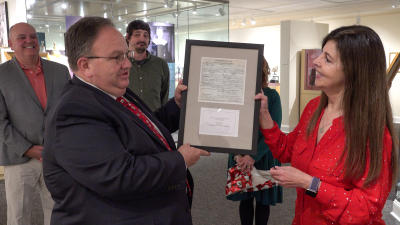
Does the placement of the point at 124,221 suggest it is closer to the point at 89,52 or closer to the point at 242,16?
the point at 89,52

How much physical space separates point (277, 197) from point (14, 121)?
2.12 meters

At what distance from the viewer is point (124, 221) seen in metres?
1.35

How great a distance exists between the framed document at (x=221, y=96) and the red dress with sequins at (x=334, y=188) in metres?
0.25

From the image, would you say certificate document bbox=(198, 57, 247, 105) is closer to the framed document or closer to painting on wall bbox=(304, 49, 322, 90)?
the framed document

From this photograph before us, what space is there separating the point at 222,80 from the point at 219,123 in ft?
0.68

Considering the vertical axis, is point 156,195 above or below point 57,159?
below

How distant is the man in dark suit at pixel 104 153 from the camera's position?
125cm

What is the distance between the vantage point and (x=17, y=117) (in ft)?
9.11

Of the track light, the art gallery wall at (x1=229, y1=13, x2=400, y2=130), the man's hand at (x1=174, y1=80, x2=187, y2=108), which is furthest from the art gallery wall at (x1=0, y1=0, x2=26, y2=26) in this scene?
the art gallery wall at (x1=229, y1=13, x2=400, y2=130)

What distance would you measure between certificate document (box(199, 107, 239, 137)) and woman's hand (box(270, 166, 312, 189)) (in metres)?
0.29

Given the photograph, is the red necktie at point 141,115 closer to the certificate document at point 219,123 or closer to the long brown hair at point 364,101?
the certificate document at point 219,123

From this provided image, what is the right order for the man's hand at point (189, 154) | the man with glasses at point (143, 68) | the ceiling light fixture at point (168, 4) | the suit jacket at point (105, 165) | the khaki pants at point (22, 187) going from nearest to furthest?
the suit jacket at point (105, 165) < the man's hand at point (189, 154) < the khaki pants at point (22, 187) < the man with glasses at point (143, 68) < the ceiling light fixture at point (168, 4)

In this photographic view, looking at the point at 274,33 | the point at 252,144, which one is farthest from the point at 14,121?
the point at 274,33

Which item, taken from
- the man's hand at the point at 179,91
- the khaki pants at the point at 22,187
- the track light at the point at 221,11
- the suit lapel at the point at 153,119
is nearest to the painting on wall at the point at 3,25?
the khaki pants at the point at 22,187
